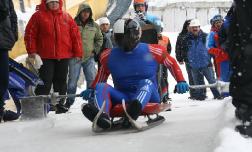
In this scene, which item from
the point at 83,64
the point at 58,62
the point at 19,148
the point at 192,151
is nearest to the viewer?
the point at 192,151

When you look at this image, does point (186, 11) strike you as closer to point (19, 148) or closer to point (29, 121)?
point (29, 121)

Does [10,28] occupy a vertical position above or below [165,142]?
above

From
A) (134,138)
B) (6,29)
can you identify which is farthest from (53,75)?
(134,138)

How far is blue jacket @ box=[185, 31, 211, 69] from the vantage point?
11.4 meters

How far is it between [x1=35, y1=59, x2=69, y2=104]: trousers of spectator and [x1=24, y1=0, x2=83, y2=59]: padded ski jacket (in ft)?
0.31

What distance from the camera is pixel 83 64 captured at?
952cm

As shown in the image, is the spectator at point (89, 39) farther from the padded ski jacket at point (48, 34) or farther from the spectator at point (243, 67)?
the spectator at point (243, 67)

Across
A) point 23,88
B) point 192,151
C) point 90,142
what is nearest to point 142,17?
point 23,88

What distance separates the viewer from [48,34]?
778cm

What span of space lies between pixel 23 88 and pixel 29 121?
833 mm

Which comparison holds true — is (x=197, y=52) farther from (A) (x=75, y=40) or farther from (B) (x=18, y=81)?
(B) (x=18, y=81)

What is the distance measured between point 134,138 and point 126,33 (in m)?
1.43

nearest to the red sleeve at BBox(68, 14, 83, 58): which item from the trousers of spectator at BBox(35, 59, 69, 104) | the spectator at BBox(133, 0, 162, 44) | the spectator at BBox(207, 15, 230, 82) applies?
the trousers of spectator at BBox(35, 59, 69, 104)

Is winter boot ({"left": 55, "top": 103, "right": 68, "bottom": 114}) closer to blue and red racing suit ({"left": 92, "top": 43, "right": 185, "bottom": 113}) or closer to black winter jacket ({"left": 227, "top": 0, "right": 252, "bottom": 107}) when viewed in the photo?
blue and red racing suit ({"left": 92, "top": 43, "right": 185, "bottom": 113})
